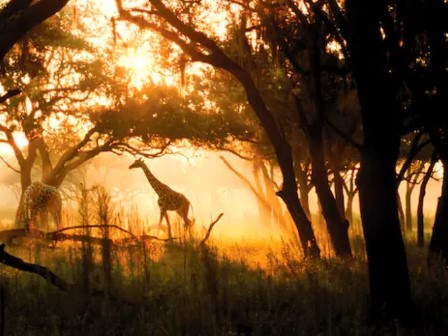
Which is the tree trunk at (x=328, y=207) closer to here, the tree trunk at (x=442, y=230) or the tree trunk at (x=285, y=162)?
the tree trunk at (x=285, y=162)

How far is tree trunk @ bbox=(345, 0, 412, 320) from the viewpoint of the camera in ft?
22.4

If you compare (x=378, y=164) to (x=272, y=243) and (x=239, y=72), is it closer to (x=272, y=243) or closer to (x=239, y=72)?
(x=239, y=72)

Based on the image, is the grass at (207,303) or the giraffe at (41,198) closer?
the grass at (207,303)

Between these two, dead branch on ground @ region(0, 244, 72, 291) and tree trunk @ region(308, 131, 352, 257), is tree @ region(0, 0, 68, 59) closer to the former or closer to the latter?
dead branch on ground @ region(0, 244, 72, 291)

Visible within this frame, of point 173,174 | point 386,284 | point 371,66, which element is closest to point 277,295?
point 386,284

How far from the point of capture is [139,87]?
878 inches

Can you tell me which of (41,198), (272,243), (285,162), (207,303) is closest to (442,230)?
(285,162)

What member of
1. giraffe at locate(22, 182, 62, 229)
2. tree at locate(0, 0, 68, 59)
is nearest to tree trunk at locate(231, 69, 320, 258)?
tree at locate(0, 0, 68, 59)

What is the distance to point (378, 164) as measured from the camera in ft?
22.6

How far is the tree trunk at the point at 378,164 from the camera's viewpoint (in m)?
6.82

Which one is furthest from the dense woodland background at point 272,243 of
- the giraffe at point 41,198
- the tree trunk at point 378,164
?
the giraffe at point 41,198

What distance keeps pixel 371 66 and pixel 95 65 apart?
A: 18.3 m

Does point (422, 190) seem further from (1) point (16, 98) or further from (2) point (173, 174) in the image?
(2) point (173, 174)

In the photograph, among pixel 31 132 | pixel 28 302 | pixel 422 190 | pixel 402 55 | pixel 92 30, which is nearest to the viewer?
pixel 28 302
